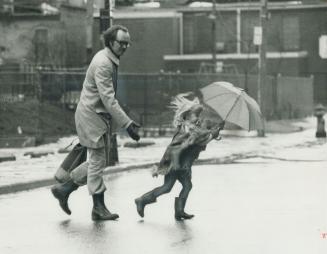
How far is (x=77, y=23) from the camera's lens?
205 feet

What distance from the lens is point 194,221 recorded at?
36.0ft

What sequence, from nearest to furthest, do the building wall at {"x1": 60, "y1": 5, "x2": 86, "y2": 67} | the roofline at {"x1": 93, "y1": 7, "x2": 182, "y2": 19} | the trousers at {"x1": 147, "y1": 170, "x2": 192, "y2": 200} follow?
the trousers at {"x1": 147, "y1": 170, "x2": 192, "y2": 200}, the building wall at {"x1": 60, "y1": 5, "x2": 86, "y2": 67}, the roofline at {"x1": 93, "y1": 7, "x2": 182, "y2": 19}

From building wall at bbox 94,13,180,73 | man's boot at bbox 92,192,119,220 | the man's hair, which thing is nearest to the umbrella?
the man's hair

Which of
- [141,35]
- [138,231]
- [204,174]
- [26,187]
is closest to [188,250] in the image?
[138,231]

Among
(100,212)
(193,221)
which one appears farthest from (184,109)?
(100,212)

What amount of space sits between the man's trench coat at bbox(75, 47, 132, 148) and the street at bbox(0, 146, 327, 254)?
980 millimetres

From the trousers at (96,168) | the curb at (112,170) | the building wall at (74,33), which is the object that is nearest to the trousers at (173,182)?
the trousers at (96,168)

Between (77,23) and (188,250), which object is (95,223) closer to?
(188,250)

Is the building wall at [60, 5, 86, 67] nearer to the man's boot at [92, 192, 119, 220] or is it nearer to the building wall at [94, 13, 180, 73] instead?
the building wall at [94, 13, 180, 73]

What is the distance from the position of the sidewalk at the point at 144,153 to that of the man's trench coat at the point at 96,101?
3.91m

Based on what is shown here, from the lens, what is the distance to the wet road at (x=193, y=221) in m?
9.16

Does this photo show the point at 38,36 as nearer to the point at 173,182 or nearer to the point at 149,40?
the point at 149,40

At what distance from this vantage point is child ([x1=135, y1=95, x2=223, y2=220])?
36.3 feet

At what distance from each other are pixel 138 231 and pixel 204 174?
23.5 feet
